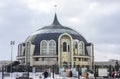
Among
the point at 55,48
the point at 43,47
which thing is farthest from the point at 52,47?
the point at 43,47

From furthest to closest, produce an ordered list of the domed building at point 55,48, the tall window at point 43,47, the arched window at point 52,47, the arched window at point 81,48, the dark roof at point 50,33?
the arched window at point 81,48 → the dark roof at point 50,33 → the tall window at point 43,47 → the arched window at point 52,47 → the domed building at point 55,48

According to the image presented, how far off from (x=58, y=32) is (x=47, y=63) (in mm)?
13704

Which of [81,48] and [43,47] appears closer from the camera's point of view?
[43,47]

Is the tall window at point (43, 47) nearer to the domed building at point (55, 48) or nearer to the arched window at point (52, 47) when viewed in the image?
the domed building at point (55, 48)

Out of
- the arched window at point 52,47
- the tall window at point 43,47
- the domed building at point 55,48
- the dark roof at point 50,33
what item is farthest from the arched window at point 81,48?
the tall window at point 43,47

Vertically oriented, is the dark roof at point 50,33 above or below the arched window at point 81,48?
above

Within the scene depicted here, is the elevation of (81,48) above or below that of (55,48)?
above

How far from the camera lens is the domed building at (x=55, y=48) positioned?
126 meters

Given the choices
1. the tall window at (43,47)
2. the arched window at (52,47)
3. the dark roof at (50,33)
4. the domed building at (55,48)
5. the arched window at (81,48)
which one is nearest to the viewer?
the domed building at (55,48)

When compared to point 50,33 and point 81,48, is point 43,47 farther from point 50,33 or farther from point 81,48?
point 81,48

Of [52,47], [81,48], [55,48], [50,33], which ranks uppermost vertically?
[50,33]

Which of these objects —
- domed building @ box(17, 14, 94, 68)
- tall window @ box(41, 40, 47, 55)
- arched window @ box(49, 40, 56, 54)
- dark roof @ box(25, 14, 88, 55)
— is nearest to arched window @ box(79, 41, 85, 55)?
domed building @ box(17, 14, 94, 68)

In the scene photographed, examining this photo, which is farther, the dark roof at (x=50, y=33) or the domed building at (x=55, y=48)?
the dark roof at (x=50, y=33)

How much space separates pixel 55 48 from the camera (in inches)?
4978
